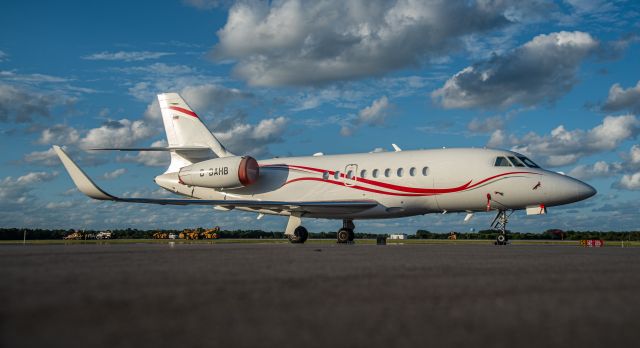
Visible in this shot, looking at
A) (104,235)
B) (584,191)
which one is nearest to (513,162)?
(584,191)

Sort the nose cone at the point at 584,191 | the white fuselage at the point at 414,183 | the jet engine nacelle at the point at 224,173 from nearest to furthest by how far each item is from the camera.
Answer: the nose cone at the point at 584,191
the white fuselage at the point at 414,183
the jet engine nacelle at the point at 224,173

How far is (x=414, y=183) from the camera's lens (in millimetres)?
24078

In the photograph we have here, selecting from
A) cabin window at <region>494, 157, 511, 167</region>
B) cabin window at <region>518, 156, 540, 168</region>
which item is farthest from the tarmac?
cabin window at <region>518, 156, 540, 168</region>

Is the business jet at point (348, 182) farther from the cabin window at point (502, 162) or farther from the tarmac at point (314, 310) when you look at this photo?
the tarmac at point (314, 310)

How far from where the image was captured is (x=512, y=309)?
14.8ft

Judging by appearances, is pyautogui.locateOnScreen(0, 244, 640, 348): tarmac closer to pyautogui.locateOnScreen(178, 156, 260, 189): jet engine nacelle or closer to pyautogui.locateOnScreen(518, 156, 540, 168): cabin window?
pyautogui.locateOnScreen(518, 156, 540, 168): cabin window

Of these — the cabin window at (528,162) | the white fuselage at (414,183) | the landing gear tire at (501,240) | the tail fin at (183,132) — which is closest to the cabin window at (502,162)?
the white fuselage at (414,183)

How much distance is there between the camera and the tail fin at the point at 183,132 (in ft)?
101

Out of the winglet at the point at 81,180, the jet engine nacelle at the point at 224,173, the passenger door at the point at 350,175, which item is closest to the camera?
the winglet at the point at 81,180

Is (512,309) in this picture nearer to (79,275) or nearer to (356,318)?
(356,318)

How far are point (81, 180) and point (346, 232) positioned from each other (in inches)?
481

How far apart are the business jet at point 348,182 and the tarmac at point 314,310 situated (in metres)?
14.1

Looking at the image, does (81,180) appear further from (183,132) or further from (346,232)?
(183,132)

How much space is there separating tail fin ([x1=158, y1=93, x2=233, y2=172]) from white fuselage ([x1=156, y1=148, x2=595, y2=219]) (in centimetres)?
227
